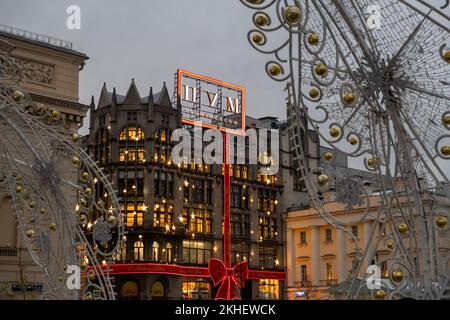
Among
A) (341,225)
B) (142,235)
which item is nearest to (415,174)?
(341,225)

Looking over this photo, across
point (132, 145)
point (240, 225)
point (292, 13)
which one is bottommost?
point (292, 13)

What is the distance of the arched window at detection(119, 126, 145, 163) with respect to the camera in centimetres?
4578

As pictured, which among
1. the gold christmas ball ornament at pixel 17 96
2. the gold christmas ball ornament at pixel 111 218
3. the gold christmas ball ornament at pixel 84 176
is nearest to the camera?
the gold christmas ball ornament at pixel 17 96

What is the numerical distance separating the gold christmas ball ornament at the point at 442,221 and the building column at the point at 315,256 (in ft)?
138

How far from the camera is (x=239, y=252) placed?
50406 millimetres

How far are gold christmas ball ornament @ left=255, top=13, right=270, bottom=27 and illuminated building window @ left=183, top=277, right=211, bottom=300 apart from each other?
4107cm

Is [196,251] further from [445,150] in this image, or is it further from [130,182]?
[445,150]

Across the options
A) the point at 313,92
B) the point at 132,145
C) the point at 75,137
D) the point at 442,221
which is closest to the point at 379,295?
the point at 442,221

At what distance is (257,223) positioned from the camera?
51594 mm

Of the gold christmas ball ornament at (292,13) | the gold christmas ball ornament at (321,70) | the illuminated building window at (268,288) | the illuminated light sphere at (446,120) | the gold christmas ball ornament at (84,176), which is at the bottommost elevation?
the illuminated building window at (268,288)

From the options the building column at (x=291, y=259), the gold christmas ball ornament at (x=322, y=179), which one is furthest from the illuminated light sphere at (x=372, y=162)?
the building column at (x=291, y=259)

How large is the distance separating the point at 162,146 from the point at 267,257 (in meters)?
12.3

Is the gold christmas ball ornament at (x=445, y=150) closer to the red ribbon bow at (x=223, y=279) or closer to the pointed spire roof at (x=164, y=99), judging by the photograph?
the red ribbon bow at (x=223, y=279)

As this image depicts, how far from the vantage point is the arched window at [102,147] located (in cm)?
4631
